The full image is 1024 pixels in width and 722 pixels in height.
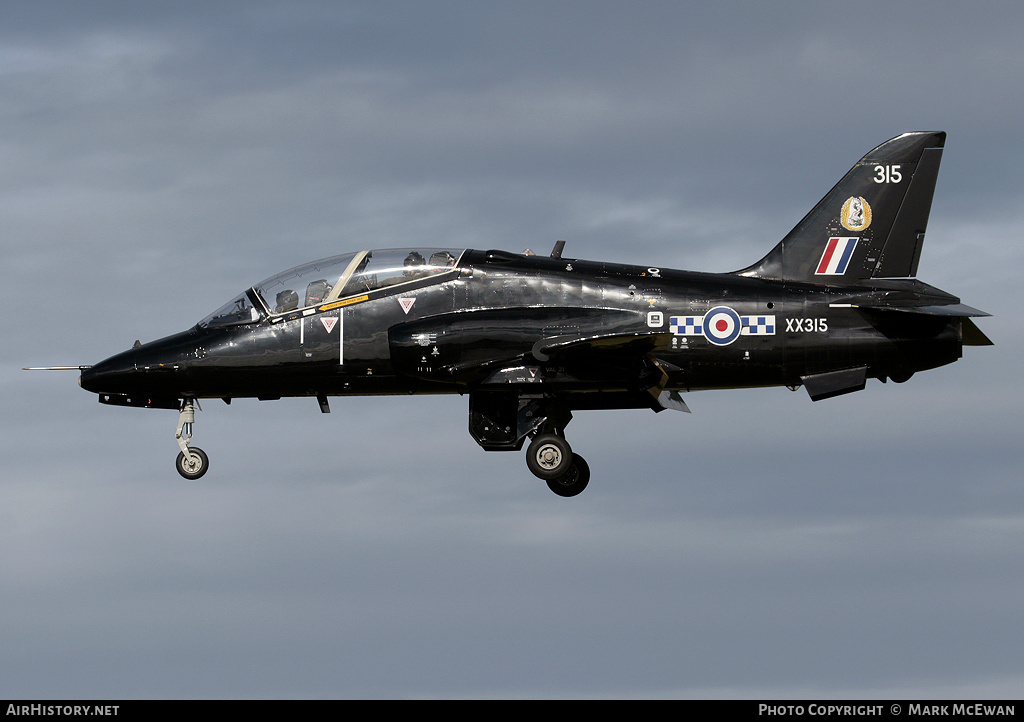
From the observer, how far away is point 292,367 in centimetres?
A: 2878

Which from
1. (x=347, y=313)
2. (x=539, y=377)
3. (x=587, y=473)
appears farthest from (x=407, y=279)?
(x=587, y=473)

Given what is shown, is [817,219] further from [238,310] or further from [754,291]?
[238,310]

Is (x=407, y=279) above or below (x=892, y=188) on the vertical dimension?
below

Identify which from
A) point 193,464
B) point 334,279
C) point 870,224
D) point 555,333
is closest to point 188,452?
point 193,464

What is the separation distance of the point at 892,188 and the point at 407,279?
10227 millimetres

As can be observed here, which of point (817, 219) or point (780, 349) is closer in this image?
point (780, 349)

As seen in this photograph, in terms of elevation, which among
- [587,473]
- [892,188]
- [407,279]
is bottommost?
[587,473]

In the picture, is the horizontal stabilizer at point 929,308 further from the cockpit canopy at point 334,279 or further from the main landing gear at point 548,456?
the cockpit canopy at point 334,279

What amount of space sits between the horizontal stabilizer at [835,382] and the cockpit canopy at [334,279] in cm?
743

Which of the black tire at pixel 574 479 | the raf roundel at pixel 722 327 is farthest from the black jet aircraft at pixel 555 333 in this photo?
the black tire at pixel 574 479

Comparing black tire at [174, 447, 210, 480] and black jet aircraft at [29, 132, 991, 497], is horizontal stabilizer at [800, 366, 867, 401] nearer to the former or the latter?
black jet aircraft at [29, 132, 991, 497]

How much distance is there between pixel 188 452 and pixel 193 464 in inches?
10.5

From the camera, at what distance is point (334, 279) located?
95.3 ft

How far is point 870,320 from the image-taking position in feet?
92.4
